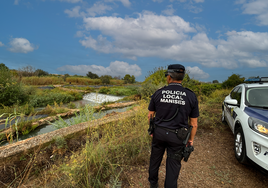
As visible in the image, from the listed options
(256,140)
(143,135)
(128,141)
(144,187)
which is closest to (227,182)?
(256,140)

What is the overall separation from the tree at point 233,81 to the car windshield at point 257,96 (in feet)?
38.8

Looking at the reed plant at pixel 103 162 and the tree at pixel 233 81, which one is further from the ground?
the tree at pixel 233 81

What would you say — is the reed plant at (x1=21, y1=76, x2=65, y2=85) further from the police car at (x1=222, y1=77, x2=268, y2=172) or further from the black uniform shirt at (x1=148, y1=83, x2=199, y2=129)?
the police car at (x1=222, y1=77, x2=268, y2=172)

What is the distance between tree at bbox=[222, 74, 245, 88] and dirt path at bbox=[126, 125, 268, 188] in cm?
1216

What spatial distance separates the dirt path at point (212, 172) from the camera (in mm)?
2361

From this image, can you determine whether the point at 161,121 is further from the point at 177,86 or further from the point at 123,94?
the point at 123,94

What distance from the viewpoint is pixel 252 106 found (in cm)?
289

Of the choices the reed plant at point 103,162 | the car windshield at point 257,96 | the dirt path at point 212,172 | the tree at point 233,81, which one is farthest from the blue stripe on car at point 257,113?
the tree at point 233,81

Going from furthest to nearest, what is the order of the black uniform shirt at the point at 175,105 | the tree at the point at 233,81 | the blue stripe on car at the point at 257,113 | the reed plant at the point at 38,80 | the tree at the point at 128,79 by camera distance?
the tree at the point at 128,79 → the reed plant at the point at 38,80 → the tree at the point at 233,81 → the blue stripe on car at the point at 257,113 → the black uniform shirt at the point at 175,105

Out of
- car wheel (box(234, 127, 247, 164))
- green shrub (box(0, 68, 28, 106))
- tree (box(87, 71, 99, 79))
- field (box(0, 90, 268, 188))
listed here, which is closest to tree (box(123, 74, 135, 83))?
tree (box(87, 71, 99, 79))

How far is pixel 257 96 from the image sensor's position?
314 centimetres

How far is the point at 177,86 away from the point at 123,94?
46.5ft

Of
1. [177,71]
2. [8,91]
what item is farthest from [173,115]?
[8,91]

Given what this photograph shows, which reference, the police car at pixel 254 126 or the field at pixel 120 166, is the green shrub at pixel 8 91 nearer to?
the field at pixel 120 166
